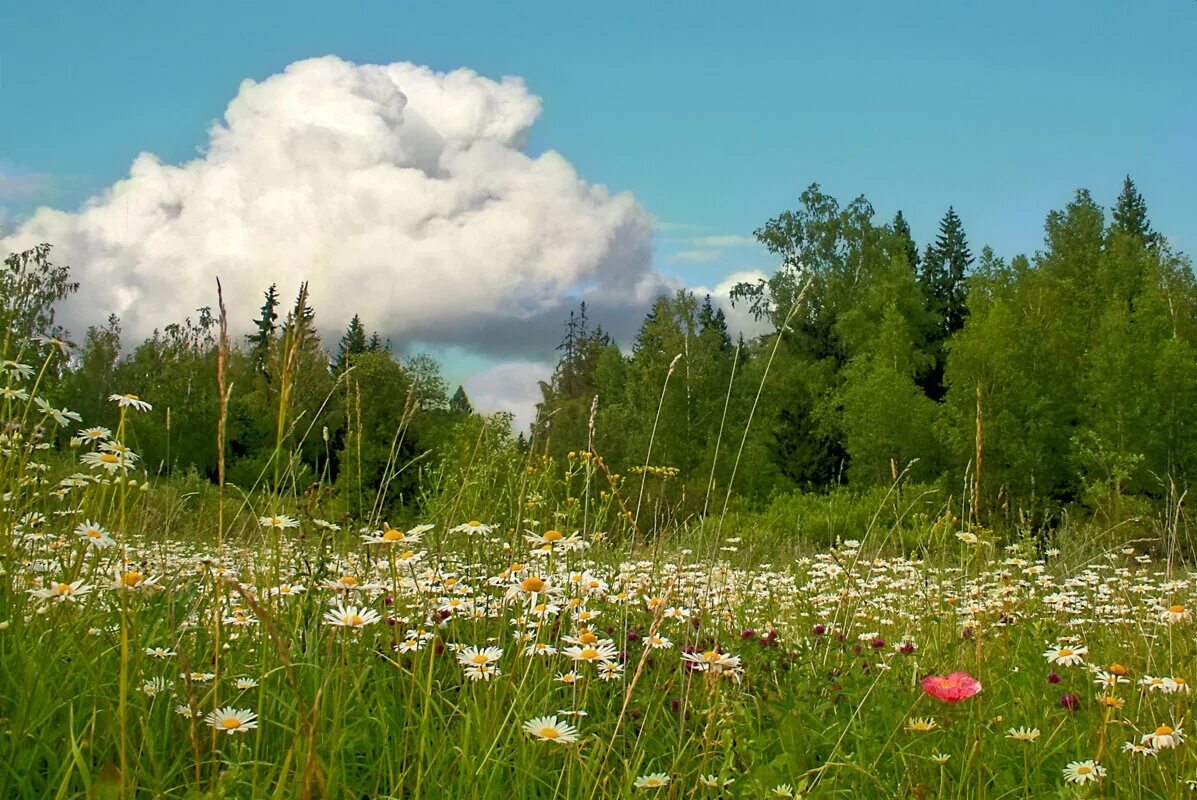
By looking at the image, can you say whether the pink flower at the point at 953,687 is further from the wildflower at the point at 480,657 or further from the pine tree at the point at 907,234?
the pine tree at the point at 907,234

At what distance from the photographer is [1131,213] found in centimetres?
3869

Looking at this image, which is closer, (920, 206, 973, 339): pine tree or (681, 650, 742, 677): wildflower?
(681, 650, 742, 677): wildflower

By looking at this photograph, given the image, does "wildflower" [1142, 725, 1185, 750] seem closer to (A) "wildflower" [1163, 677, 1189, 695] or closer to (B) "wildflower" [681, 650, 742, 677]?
(A) "wildflower" [1163, 677, 1189, 695]

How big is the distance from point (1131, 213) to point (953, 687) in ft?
140

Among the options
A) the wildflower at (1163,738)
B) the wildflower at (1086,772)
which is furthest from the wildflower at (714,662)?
the wildflower at (1163,738)

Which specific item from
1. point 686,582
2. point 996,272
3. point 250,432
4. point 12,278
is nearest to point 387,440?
point 250,432

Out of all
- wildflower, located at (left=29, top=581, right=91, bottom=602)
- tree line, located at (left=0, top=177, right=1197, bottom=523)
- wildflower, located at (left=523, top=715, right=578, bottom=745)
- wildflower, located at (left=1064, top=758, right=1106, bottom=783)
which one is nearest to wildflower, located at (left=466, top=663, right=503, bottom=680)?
wildflower, located at (left=523, top=715, right=578, bottom=745)

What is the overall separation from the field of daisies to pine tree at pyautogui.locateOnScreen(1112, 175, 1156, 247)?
39968mm

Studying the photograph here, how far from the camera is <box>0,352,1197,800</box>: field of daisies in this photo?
1.90 meters

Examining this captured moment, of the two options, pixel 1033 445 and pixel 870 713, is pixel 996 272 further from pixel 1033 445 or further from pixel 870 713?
pixel 870 713

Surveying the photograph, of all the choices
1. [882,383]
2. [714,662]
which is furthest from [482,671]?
[882,383]

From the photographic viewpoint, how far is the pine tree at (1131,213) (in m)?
38.5

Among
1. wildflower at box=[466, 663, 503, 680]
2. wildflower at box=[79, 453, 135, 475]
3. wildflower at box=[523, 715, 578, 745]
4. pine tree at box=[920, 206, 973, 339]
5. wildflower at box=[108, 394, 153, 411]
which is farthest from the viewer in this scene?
pine tree at box=[920, 206, 973, 339]

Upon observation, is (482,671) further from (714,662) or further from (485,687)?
(714,662)
